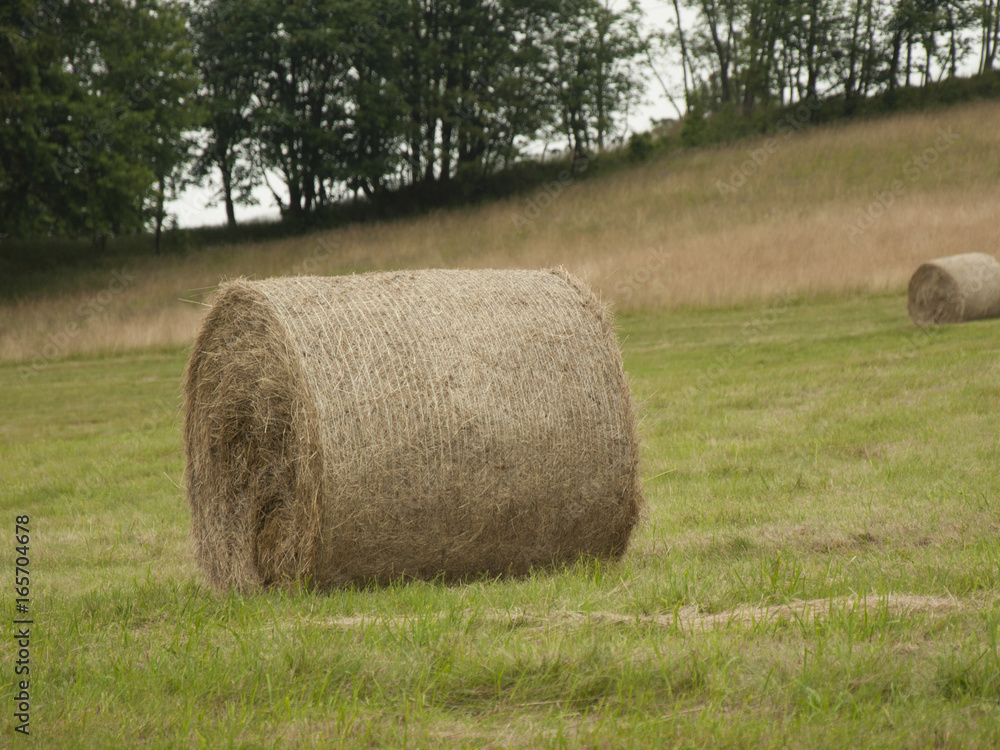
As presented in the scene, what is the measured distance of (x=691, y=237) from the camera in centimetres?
2755

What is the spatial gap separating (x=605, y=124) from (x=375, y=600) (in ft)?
145

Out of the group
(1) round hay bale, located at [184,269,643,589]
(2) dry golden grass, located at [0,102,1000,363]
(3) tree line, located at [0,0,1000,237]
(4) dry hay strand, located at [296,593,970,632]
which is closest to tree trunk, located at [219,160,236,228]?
(3) tree line, located at [0,0,1000,237]

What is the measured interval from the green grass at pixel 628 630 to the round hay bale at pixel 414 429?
0.28m

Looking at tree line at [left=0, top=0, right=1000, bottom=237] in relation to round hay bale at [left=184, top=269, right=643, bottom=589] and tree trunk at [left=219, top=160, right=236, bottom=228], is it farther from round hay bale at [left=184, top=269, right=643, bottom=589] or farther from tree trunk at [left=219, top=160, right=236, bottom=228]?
round hay bale at [left=184, top=269, right=643, bottom=589]

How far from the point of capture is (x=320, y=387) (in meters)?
4.77

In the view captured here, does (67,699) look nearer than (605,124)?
Yes

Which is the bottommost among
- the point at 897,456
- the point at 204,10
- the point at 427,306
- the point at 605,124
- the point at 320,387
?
the point at 897,456

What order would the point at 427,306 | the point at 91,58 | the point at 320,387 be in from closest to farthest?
the point at 320,387 < the point at 427,306 < the point at 91,58

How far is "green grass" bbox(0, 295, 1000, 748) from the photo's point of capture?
2.90 m

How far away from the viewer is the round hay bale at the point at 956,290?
48.9ft

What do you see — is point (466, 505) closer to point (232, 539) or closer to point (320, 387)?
point (320, 387)

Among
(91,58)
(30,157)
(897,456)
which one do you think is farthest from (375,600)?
(91,58)

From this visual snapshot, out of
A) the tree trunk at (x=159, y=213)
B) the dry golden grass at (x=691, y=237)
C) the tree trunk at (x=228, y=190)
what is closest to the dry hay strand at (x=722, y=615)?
the dry golden grass at (x=691, y=237)

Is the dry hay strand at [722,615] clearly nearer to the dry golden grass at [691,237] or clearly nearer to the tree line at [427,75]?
the dry golden grass at [691,237]
